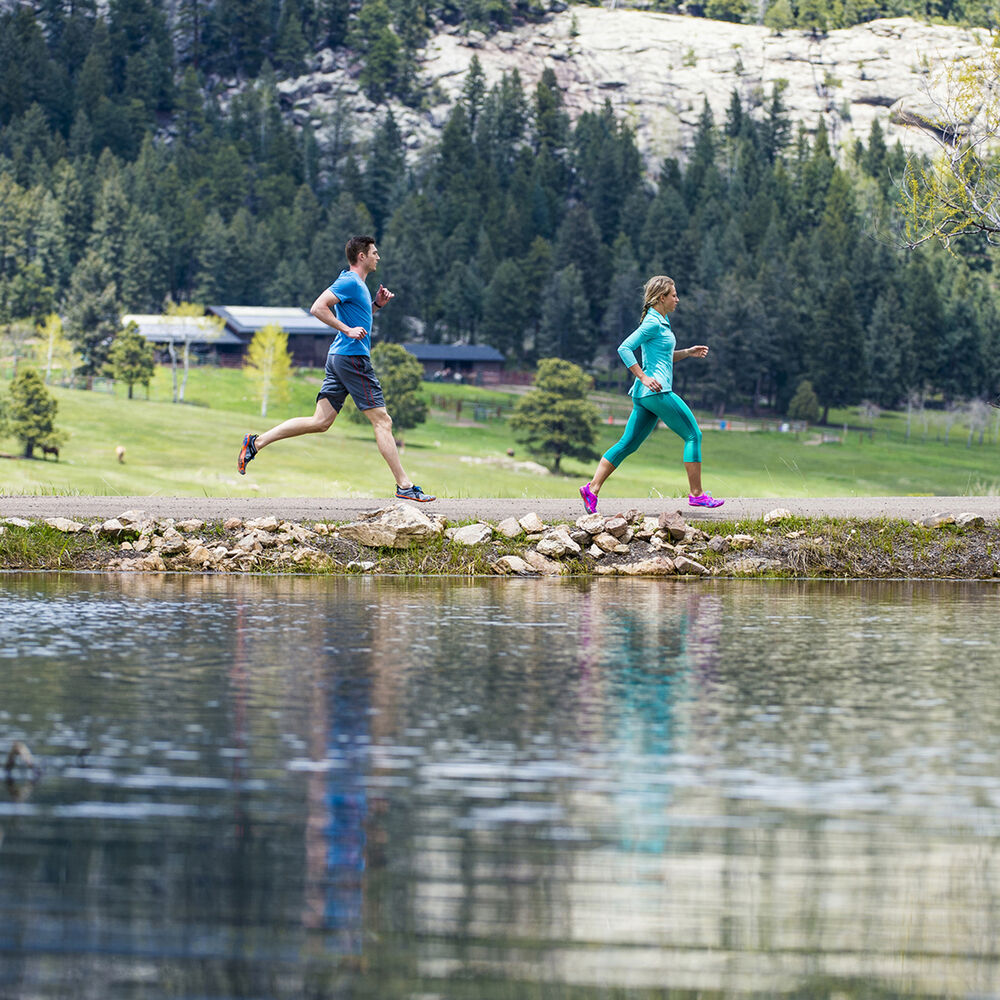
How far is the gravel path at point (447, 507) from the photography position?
14.2 meters

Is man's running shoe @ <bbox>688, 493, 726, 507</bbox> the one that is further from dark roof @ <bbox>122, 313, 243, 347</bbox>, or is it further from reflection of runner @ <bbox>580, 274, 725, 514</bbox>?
dark roof @ <bbox>122, 313, 243, 347</bbox>

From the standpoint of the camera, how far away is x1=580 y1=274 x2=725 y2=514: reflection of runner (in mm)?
14016

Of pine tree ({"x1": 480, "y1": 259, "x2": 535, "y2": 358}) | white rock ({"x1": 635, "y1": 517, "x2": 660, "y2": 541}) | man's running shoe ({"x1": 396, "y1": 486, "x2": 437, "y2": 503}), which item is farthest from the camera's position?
pine tree ({"x1": 480, "y1": 259, "x2": 535, "y2": 358})

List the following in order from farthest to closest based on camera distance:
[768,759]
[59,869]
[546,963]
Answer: [768,759]
[59,869]
[546,963]

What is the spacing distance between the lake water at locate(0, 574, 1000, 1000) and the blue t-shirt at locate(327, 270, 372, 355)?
17.5 ft

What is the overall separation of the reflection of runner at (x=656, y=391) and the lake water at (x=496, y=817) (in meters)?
5.64

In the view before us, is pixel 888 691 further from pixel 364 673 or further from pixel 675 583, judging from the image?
pixel 675 583

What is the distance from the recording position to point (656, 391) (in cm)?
1405

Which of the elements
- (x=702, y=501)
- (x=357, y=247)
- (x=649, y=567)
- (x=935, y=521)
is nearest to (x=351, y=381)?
(x=357, y=247)

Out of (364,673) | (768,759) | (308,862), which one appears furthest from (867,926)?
(364,673)

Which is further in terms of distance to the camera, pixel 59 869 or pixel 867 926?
pixel 59 869

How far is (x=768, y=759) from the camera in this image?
5352 millimetres

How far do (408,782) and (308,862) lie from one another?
0.95 meters

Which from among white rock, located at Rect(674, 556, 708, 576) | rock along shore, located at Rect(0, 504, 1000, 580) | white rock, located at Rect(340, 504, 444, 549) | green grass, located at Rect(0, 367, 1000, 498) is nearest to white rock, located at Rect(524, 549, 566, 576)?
rock along shore, located at Rect(0, 504, 1000, 580)
